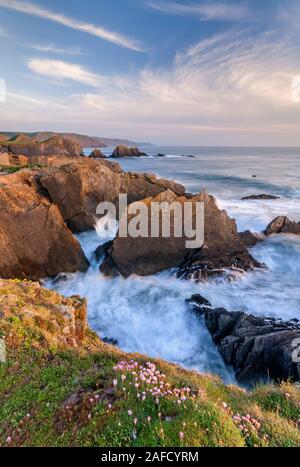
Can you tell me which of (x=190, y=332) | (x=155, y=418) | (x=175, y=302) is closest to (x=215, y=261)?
(x=175, y=302)

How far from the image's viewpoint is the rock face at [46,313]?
8.46 meters

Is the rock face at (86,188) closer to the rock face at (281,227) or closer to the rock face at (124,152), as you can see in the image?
the rock face at (281,227)

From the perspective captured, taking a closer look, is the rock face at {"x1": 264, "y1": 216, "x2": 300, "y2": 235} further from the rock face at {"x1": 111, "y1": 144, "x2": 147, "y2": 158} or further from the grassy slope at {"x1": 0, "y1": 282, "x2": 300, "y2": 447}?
the rock face at {"x1": 111, "y1": 144, "x2": 147, "y2": 158}

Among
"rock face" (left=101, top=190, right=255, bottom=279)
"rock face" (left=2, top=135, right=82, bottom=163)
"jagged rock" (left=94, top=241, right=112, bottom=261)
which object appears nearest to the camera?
"rock face" (left=101, top=190, right=255, bottom=279)

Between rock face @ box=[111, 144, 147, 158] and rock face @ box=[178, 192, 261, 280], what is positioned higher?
rock face @ box=[111, 144, 147, 158]

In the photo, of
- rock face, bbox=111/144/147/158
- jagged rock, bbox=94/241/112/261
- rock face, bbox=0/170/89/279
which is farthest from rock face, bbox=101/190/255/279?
rock face, bbox=111/144/147/158

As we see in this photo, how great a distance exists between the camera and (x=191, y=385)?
6.06 meters

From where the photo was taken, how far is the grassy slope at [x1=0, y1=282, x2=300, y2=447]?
15.0 feet

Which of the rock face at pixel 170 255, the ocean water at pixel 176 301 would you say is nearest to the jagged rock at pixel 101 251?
the ocean water at pixel 176 301

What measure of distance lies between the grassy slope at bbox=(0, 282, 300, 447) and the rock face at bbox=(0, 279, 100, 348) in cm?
101

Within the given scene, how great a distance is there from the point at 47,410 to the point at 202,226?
665 inches

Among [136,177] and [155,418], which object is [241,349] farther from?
[136,177]

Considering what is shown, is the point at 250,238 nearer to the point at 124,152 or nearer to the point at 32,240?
the point at 32,240

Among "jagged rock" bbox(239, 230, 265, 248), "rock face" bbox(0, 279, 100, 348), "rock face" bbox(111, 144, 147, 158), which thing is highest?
"rock face" bbox(111, 144, 147, 158)
